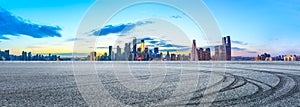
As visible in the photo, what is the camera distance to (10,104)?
8.06 meters

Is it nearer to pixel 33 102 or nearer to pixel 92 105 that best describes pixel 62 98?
pixel 33 102

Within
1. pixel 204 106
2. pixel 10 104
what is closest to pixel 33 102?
pixel 10 104

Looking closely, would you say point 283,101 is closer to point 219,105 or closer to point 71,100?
point 219,105

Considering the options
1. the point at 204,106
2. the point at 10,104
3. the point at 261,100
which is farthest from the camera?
the point at 261,100

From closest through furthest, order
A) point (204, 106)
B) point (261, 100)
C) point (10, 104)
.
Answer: point (204, 106) < point (10, 104) < point (261, 100)

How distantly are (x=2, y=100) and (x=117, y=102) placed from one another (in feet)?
13.0

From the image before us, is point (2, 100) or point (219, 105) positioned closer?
point (219, 105)

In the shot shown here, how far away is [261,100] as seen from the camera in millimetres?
8586

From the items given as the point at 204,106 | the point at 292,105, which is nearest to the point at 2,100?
the point at 204,106

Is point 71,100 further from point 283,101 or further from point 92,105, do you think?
point 283,101

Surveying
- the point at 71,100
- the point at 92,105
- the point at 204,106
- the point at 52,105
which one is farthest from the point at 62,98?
the point at 204,106

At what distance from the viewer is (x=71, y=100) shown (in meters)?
8.76

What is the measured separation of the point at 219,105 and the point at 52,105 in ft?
16.4

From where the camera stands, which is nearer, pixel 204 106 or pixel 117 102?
pixel 204 106
